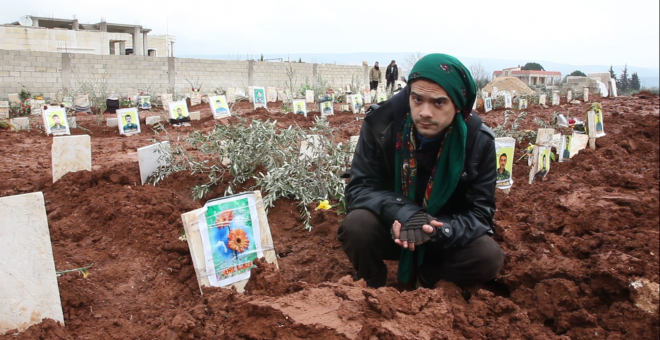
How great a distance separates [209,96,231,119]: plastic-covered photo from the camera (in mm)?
9109

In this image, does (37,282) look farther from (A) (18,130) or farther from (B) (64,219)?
(A) (18,130)

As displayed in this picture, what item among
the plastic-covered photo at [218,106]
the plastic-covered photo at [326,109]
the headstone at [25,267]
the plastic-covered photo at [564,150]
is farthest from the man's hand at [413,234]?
the plastic-covered photo at [326,109]

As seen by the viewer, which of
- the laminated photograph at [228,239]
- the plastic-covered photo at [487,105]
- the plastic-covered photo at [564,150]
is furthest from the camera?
the plastic-covered photo at [487,105]

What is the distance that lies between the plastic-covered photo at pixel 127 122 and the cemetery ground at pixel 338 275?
3700 millimetres

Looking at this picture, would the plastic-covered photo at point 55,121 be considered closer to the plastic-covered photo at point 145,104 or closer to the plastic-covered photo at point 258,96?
the plastic-covered photo at point 145,104

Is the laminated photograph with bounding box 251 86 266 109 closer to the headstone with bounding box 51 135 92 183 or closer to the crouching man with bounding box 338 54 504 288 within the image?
the headstone with bounding box 51 135 92 183

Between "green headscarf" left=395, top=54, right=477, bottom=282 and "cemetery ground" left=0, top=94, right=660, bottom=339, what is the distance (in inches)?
14.6

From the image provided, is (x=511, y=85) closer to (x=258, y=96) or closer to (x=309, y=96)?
(x=309, y=96)

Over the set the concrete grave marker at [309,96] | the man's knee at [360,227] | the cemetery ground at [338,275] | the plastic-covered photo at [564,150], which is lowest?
the cemetery ground at [338,275]

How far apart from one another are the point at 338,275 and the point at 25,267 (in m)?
1.40

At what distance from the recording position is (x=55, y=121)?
7.79 meters

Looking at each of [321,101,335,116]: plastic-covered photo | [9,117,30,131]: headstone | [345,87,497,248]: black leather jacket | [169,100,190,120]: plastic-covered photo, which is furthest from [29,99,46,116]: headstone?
[345,87,497,248]: black leather jacket

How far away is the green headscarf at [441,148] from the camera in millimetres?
2082

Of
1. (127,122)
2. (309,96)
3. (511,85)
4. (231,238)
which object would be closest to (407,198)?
(231,238)
